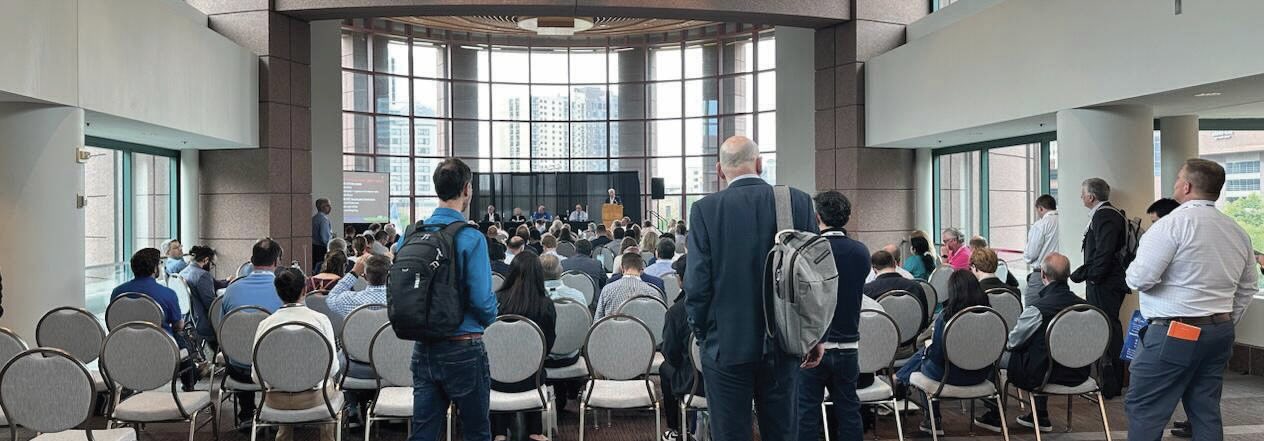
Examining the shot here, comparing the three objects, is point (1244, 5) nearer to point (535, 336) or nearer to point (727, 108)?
point (535, 336)

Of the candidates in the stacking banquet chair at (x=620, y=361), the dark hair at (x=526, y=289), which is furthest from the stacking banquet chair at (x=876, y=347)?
the dark hair at (x=526, y=289)

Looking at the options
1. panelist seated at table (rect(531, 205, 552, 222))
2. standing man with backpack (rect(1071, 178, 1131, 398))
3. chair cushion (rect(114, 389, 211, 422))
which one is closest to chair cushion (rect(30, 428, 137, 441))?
chair cushion (rect(114, 389, 211, 422))

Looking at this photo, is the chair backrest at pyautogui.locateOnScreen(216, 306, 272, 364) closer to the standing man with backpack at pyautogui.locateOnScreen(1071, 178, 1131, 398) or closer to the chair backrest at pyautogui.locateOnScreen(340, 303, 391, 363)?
the chair backrest at pyautogui.locateOnScreen(340, 303, 391, 363)

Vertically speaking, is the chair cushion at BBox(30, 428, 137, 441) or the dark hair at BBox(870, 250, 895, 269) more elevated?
the dark hair at BBox(870, 250, 895, 269)

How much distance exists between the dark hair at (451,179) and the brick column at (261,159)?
1033cm

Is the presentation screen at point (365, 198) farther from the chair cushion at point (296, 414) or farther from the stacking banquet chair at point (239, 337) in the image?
the chair cushion at point (296, 414)

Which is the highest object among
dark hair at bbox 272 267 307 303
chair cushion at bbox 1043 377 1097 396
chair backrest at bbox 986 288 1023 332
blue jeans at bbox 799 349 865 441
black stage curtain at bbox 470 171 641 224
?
black stage curtain at bbox 470 171 641 224

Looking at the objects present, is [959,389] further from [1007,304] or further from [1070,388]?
[1007,304]

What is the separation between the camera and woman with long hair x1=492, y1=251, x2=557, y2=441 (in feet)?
16.8

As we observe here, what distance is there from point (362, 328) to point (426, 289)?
2.09 meters

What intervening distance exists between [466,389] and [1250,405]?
19.8 feet

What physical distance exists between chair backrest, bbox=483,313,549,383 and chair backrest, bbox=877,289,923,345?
244 cm

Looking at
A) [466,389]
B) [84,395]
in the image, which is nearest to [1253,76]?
[466,389]

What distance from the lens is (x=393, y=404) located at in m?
4.69
